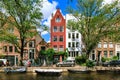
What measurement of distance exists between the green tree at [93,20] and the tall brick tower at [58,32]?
17.3 m

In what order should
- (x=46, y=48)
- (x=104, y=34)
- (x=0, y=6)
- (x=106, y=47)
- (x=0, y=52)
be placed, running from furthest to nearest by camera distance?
(x=106, y=47)
(x=46, y=48)
(x=0, y=52)
(x=104, y=34)
(x=0, y=6)

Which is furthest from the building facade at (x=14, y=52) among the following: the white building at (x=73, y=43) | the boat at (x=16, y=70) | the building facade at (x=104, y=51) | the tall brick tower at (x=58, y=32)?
Answer: the building facade at (x=104, y=51)

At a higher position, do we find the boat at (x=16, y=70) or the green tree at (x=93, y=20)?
the green tree at (x=93, y=20)

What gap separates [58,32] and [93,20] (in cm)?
2319

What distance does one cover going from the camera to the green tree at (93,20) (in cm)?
6494

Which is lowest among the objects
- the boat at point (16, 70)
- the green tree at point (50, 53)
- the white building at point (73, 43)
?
the boat at point (16, 70)

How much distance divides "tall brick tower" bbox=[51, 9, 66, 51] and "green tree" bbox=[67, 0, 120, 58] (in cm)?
1725

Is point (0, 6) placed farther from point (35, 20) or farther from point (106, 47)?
point (106, 47)

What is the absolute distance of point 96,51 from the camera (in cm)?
8800

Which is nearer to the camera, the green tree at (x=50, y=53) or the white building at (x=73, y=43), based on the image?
the green tree at (x=50, y=53)

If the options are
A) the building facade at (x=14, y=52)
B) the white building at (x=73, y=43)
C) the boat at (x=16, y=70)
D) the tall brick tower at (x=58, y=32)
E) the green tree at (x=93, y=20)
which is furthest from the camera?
the white building at (x=73, y=43)

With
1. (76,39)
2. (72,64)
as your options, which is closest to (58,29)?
(76,39)

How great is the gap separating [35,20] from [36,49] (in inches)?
773

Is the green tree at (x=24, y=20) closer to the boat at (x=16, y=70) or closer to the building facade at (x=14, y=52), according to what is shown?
the boat at (x=16, y=70)
